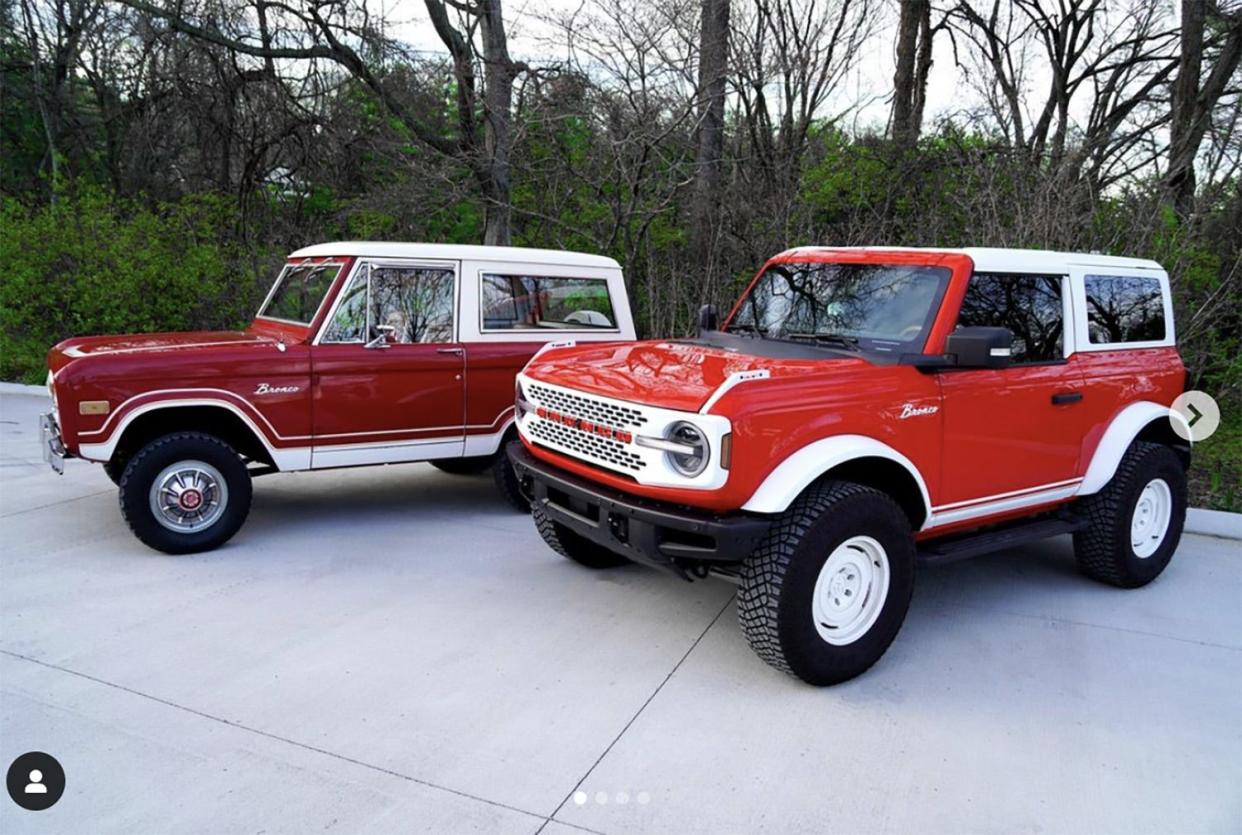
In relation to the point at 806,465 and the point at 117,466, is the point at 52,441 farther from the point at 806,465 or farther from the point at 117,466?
the point at 806,465

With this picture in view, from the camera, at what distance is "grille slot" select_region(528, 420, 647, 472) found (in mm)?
3609

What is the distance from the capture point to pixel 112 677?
3.57 meters

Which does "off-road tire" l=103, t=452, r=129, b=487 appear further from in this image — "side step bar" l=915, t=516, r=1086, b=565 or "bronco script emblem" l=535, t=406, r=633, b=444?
"side step bar" l=915, t=516, r=1086, b=565

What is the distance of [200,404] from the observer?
499 cm

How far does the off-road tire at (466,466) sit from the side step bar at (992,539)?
13.0ft

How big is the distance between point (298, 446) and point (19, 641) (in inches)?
74.0

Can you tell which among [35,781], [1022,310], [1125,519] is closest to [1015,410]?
[1022,310]

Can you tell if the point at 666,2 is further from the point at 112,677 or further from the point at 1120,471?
the point at 112,677

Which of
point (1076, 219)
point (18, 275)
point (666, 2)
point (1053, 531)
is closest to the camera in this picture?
point (1053, 531)

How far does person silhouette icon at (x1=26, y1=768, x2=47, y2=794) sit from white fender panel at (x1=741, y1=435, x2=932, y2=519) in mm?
2704

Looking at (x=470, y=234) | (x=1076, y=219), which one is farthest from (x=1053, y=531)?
(x=470, y=234)

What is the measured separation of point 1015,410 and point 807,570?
1.55 meters

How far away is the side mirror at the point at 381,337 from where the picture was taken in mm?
5508

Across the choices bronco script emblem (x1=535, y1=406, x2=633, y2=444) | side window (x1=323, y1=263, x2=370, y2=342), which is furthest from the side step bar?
side window (x1=323, y1=263, x2=370, y2=342)
